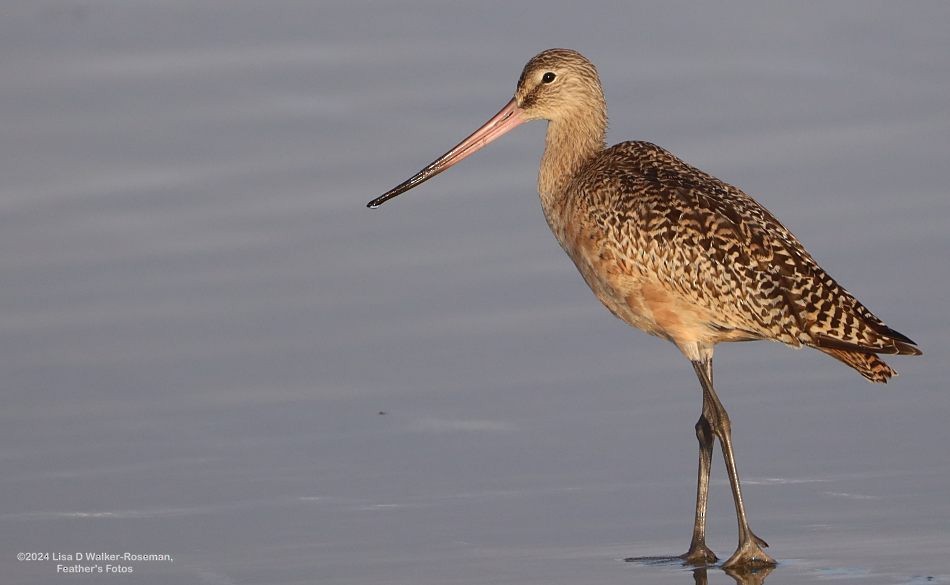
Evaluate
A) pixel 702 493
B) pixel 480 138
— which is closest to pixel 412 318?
pixel 480 138

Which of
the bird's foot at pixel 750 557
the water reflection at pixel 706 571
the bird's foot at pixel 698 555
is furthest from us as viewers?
the bird's foot at pixel 698 555

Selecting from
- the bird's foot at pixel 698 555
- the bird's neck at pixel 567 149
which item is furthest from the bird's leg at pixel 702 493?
the bird's neck at pixel 567 149

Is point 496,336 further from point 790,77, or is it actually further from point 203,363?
point 790,77

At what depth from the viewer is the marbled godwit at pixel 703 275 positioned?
9.12 metres

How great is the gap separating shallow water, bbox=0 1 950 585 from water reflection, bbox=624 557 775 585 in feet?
0.27

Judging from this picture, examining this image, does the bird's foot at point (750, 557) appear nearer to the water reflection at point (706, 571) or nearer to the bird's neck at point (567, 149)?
the water reflection at point (706, 571)

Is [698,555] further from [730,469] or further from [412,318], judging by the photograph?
[412,318]

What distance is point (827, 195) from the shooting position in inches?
489

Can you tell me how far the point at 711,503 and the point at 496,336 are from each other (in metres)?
1.73

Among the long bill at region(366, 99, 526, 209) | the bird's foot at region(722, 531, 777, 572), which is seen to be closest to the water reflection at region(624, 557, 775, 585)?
the bird's foot at region(722, 531, 777, 572)

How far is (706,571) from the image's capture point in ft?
29.0

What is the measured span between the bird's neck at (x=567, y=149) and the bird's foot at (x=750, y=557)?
2234 millimetres

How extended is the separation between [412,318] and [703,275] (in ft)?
7.90

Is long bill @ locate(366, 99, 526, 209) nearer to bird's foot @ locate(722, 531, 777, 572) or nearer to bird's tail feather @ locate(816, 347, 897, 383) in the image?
bird's tail feather @ locate(816, 347, 897, 383)
